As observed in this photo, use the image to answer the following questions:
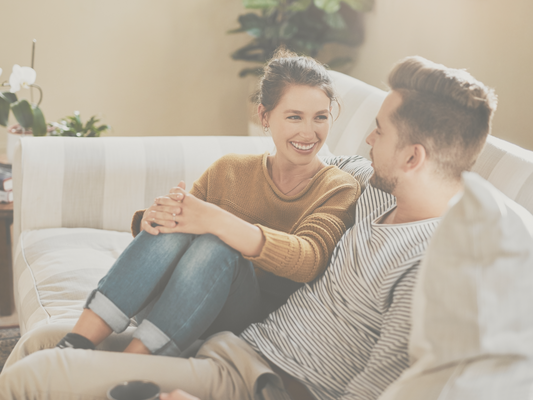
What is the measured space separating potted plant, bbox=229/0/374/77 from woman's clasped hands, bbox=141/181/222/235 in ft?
6.96

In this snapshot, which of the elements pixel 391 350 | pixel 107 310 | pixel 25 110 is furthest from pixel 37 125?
pixel 391 350

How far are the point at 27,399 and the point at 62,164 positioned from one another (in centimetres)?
100

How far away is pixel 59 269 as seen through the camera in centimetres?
154

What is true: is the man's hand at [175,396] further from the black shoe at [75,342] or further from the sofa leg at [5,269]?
the sofa leg at [5,269]

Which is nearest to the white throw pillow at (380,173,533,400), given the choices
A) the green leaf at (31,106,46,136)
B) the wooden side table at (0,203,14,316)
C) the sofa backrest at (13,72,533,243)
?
the sofa backrest at (13,72,533,243)

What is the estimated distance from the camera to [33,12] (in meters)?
3.15

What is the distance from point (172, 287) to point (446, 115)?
23.7 inches

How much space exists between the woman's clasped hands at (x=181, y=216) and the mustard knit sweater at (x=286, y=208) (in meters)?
0.11

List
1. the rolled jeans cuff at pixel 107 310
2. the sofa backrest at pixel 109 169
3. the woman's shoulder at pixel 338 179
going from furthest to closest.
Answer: the sofa backrest at pixel 109 169, the woman's shoulder at pixel 338 179, the rolled jeans cuff at pixel 107 310

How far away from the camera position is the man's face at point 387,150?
104 centimetres

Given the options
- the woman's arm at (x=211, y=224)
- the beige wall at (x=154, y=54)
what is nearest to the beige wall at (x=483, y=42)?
the beige wall at (x=154, y=54)

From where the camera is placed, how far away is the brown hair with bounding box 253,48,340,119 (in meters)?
1.40

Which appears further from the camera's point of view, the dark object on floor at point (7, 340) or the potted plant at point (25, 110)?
the potted plant at point (25, 110)

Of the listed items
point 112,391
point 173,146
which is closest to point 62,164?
point 173,146
